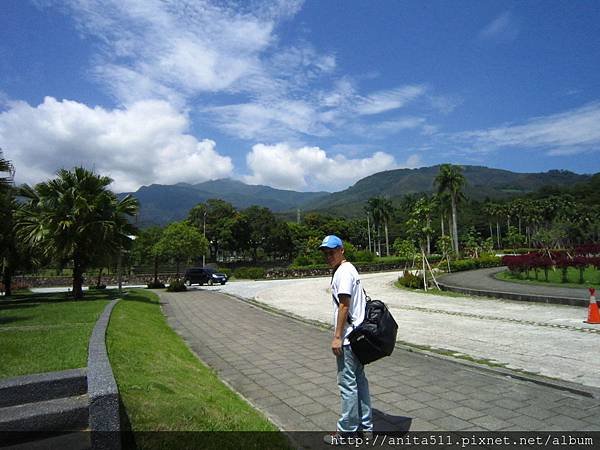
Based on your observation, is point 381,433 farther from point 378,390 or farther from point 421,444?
point 378,390

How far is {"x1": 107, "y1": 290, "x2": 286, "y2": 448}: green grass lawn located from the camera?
11.5 ft

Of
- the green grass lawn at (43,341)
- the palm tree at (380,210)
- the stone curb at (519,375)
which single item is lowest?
the stone curb at (519,375)

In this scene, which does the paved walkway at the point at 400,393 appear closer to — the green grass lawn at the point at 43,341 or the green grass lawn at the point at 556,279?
the green grass lawn at the point at 43,341

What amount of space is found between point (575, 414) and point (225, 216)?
6460cm

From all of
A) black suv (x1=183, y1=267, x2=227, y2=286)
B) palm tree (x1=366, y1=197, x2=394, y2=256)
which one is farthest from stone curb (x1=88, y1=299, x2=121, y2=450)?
palm tree (x1=366, y1=197, x2=394, y2=256)

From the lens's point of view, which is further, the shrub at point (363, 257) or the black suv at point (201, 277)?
the shrub at point (363, 257)

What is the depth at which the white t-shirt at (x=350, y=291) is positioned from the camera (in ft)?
11.5

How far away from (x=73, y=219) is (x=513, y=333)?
14166 millimetres

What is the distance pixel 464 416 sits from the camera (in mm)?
4219

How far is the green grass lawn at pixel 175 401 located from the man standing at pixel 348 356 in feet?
2.11

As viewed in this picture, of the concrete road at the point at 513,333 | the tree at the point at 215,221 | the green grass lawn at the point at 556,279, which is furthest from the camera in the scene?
the tree at the point at 215,221

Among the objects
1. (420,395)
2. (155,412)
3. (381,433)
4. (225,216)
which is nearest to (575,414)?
(420,395)

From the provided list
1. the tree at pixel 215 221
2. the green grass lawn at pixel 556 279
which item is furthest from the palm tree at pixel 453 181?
the tree at pixel 215 221

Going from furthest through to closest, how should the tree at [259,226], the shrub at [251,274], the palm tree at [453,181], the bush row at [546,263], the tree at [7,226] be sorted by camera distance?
the tree at [259,226] < the palm tree at [453,181] < the shrub at [251,274] < the bush row at [546,263] < the tree at [7,226]
